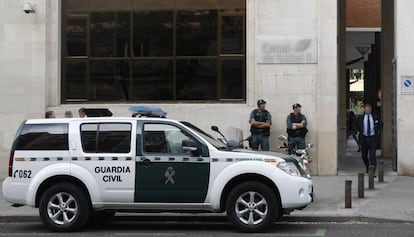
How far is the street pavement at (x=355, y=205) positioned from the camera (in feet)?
36.0

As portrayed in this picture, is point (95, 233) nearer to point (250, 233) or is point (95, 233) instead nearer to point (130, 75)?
point (250, 233)

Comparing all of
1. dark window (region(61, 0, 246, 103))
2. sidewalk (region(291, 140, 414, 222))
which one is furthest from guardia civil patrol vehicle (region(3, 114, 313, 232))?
dark window (region(61, 0, 246, 103))

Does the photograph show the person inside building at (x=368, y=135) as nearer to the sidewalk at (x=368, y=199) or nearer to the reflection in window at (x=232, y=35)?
the sidewalk at (x=368, y=199)

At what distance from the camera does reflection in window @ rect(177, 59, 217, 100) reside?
1709 cm

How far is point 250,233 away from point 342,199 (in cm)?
361

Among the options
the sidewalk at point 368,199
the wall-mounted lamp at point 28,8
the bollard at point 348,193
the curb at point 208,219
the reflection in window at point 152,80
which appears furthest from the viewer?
the reflection in window at point 152,80

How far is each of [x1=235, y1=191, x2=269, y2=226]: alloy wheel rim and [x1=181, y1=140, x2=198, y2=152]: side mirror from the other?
100 centimetres

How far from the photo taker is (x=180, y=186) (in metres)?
9.67

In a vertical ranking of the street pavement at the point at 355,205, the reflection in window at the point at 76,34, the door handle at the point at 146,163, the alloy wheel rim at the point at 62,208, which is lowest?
the street pavement at the point at 355,205

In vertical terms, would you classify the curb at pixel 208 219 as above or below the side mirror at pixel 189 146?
below

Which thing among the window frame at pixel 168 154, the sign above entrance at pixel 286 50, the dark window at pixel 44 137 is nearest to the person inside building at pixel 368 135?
the sign above entrance at pixel 286 50

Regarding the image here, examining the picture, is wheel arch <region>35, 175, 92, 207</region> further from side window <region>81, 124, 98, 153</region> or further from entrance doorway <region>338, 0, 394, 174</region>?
entrance doorway <region>338, 0, 394, 174</region>

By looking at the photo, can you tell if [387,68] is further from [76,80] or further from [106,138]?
[106,138]

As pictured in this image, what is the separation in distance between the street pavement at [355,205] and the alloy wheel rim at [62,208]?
60.4 inches
